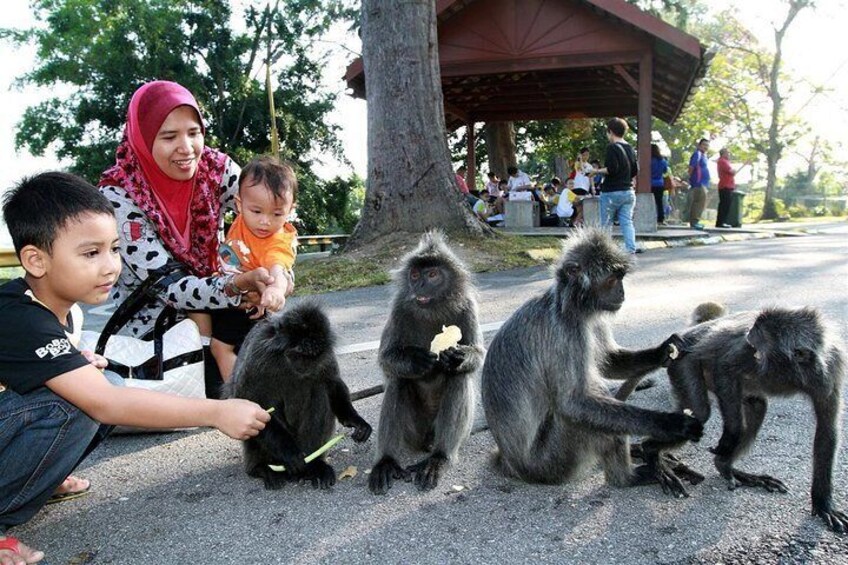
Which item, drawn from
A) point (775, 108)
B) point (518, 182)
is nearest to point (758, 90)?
point (775, 108)

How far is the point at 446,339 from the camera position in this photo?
150 inches

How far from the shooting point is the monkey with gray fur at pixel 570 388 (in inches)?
124

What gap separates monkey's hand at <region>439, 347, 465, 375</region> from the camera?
3625 mm

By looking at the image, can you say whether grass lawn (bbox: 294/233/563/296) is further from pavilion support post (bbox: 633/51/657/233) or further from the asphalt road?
the asphalt road

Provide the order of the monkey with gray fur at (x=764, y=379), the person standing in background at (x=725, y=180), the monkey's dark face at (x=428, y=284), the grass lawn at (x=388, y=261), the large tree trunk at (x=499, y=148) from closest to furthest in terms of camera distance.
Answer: the monkey with gray fur at (x=764, y=379), the monkey's dark face at (x=428, y=284), the grass lawn at (x=388, y=261), the person standing in background at (x=725, y=180), the large tree trunk at (x=499, y=148)

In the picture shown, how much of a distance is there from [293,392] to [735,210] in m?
18.6

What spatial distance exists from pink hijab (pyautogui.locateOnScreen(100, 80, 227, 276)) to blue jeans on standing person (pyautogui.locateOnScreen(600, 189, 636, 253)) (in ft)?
27.2

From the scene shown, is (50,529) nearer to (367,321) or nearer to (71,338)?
(71,338)

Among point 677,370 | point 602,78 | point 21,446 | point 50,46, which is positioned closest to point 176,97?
point 21,446

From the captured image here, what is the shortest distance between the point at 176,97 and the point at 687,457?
3.30 m

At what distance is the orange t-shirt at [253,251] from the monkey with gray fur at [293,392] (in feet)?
1.71

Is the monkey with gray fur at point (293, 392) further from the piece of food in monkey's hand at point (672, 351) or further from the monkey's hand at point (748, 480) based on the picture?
the monkey's hand at point (748, 480)

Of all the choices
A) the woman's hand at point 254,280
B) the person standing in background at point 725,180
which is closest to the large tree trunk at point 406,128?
the woman's hand at point 254,280

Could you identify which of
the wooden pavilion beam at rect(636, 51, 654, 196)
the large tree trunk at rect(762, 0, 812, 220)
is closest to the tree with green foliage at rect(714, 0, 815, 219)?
the large tree trunk at rect(762, 0, 812, 220)
